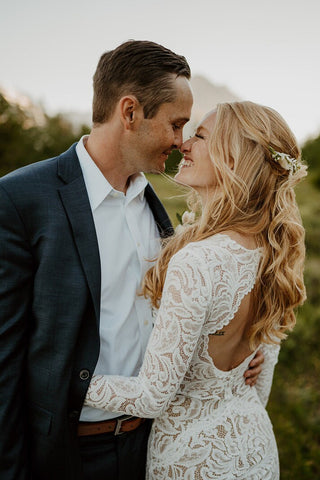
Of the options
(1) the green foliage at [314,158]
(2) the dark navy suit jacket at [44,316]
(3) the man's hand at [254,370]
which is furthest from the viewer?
(1) the green foliage at [314,158]

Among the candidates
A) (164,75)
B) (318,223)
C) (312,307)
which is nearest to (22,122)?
(318,223)

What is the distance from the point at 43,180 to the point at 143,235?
2.29ft

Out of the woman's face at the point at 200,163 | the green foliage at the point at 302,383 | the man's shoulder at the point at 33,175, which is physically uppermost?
the woman's face at the point at 200,163

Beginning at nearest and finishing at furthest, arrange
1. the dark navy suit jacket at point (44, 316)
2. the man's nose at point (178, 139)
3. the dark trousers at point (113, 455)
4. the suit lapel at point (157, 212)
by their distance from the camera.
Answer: the dark navy suit jacket at point (44, 316) → the dark trousers at point (113, 455) → the man's nose at point (178, 139) → the suit lapel at point (157, 212)

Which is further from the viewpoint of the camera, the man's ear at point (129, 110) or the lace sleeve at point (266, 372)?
the lace sleeve at point (266, 372)

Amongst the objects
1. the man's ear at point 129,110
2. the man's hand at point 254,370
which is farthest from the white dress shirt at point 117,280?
the man's hand at point 254,370

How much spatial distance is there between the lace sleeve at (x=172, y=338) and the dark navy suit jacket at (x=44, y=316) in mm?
263

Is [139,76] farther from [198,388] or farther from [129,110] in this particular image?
[198,388]

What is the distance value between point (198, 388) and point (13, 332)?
868 millimetres

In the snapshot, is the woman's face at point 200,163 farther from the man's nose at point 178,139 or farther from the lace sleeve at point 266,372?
the lace sleeve at point 266,372

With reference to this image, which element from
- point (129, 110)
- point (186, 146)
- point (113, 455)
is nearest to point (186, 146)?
point (186, 146)

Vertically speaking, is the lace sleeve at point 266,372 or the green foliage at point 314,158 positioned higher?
the lace sleeve at point 266,372

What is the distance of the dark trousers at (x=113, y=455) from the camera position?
6.88 feet

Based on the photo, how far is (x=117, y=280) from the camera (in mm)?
2143
